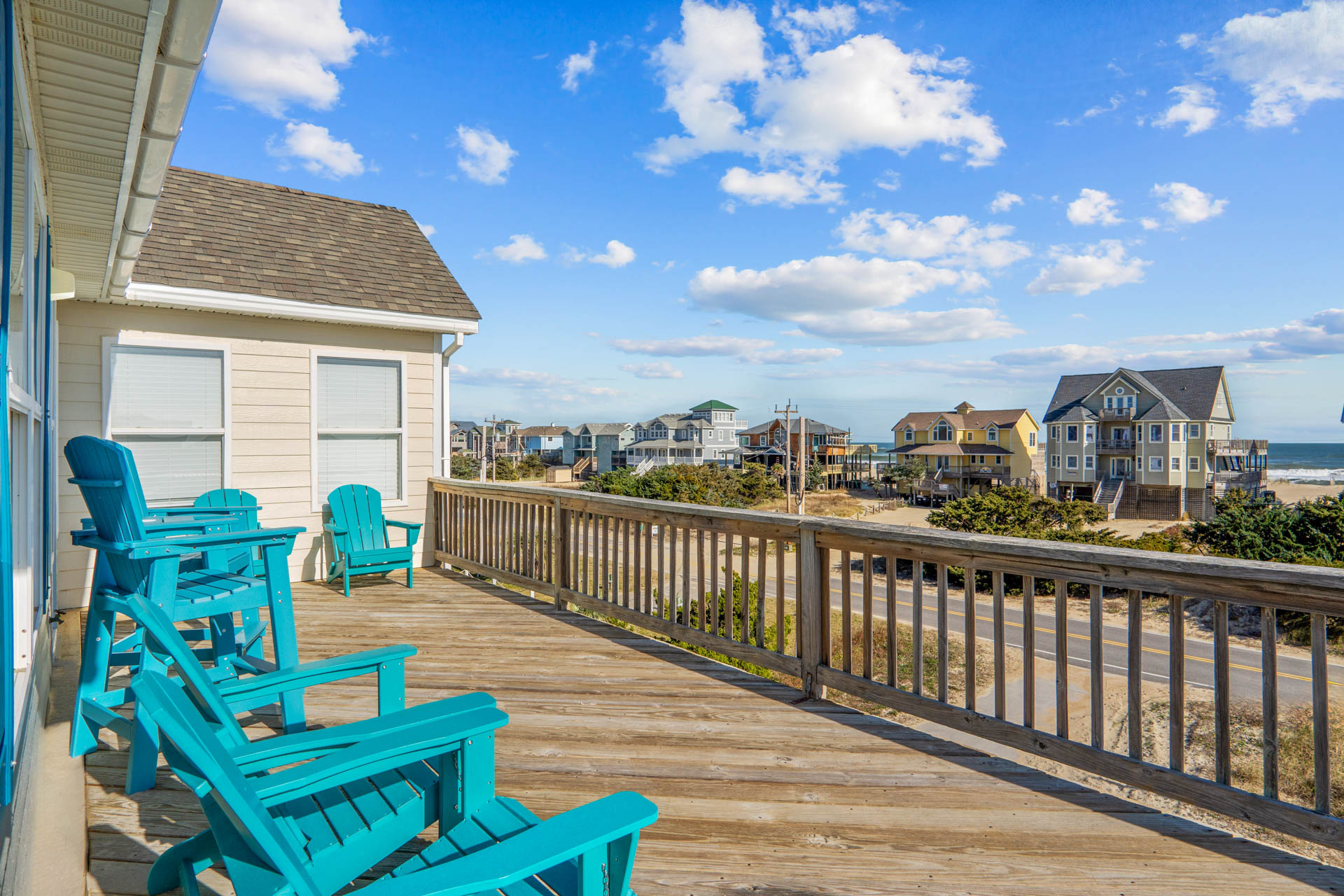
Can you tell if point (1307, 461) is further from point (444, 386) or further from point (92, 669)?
point (92, 669)

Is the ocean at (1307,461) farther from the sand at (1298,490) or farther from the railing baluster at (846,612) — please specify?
the railing baluster at (846,612)

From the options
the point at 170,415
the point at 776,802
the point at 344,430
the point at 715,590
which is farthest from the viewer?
the point at 344,430

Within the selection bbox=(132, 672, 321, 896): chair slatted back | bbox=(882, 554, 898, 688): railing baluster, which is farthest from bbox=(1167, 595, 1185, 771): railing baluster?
bbox=(132, 672, 321, 896): chair slatted back

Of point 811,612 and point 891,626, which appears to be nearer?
point 891,626

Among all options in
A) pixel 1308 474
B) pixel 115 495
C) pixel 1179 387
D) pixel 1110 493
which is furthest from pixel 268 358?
pixel 1308 474

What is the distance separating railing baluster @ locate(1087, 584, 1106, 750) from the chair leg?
11.4ft

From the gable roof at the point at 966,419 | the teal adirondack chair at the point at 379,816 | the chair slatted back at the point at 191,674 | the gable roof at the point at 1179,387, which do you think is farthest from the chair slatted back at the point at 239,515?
the gable roof at the point at 966,419

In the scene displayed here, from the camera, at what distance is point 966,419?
46.8 meters

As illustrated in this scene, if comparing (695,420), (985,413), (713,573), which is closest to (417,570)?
(713,573)

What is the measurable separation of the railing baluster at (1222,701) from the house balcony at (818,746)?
1cm

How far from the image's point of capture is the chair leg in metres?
2.54

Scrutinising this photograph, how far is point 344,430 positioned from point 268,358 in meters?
0.84

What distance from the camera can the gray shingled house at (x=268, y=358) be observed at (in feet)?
16.8

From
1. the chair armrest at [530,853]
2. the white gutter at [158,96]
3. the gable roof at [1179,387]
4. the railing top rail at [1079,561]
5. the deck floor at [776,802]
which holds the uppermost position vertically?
the gable roof at [1179,387]
